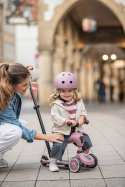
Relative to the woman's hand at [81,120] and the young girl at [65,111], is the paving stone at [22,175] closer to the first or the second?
the young girl at [65,111]

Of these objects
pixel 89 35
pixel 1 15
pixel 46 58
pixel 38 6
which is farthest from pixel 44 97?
pixel 1 15

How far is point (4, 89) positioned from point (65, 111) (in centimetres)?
84

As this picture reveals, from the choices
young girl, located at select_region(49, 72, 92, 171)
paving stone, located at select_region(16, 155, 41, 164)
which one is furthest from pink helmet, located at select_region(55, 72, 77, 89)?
paving stone, located at select_region(16, 155, 41, 164)

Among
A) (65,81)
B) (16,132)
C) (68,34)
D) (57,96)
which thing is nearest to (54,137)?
(16,132)

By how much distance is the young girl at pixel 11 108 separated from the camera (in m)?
4.77

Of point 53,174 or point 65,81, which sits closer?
point 53,174

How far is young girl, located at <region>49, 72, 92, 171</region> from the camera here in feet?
16.6

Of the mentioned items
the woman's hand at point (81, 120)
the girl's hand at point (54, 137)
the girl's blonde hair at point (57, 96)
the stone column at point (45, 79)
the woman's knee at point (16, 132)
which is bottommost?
the stone column at point (45, 79)

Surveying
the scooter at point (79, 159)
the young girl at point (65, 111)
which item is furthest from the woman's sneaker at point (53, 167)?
the scooter at point (79, 159)

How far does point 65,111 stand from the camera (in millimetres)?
5137

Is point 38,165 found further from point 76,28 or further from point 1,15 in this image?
point 1,15

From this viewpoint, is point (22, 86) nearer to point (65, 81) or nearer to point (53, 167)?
point (65, 81)

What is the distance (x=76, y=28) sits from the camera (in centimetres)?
2775

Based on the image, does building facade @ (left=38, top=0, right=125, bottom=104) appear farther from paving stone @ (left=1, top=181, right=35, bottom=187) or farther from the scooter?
paving stone @ (left=1, top=181, right=35, bottom=187)
